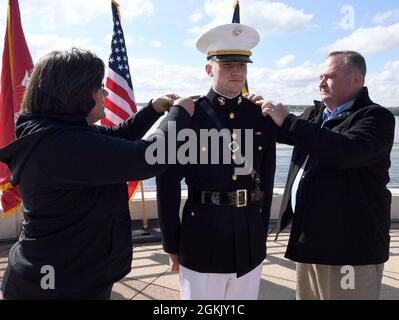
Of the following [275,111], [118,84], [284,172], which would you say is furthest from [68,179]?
[284,172]

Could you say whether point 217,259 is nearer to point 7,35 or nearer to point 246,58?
point 246,58

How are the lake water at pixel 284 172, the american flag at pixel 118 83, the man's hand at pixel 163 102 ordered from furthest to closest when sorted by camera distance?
the lake water at pixel 284 172 < the american flag at pixel 118 83 < the man's hand at pixel 163 102

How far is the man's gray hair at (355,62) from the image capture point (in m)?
2.45

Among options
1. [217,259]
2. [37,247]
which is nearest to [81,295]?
[37,247]

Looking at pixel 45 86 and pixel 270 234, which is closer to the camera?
pixel 45 86

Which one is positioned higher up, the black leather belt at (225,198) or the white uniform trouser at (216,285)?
the black leather belt at (225,198)

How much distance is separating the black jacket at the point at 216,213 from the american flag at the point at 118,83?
2.94 meters

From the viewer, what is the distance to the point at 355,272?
7.77 feet

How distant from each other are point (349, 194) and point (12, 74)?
13.8 feet

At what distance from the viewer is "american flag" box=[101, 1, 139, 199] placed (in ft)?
16.8

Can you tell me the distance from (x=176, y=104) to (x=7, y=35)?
154 inches

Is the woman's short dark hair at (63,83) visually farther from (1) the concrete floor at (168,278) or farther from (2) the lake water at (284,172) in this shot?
(2) the lake water at (284,172)

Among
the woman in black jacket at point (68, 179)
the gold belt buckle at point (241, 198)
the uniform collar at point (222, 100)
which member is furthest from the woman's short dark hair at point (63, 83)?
the gold belt buckle at point (241, 198)

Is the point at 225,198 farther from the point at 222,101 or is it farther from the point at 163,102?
the point at 163,102
